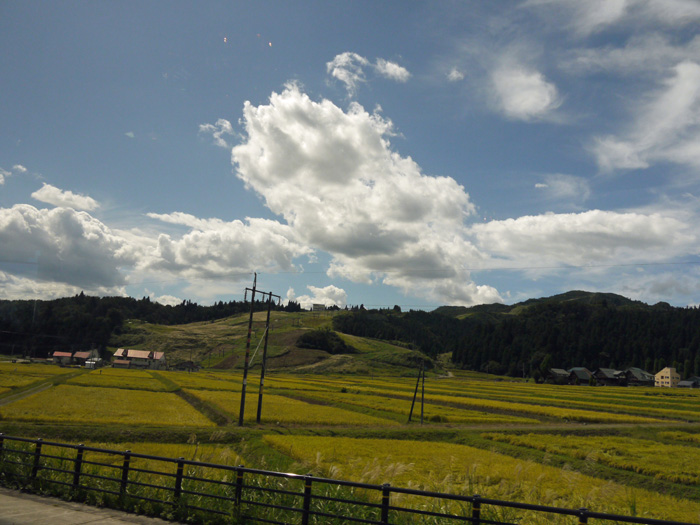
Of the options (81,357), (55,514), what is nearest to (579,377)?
(55,514)

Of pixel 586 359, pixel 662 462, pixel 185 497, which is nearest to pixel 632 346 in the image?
pixel 586 359

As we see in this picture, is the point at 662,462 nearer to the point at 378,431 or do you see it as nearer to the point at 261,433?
the point at 378,431

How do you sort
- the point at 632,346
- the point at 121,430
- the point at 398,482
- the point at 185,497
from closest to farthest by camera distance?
1. the point at 185,497
2. the point at 398,482
3. the point at 121,430
4. the point at 632,346

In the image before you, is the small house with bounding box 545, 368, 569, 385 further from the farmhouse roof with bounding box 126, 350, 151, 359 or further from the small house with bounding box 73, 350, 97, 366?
the small house with bounding box 73, 350, 97, 366

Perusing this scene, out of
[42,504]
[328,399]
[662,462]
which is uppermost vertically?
[42,504]

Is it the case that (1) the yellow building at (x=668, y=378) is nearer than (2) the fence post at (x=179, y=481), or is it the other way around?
(2) the fence post at (x=179, y=481)

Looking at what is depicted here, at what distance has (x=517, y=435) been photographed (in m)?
37.5

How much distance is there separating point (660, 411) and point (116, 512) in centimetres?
7113

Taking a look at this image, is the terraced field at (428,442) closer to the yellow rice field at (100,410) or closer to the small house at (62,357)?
the yellow rice field at (100,410)

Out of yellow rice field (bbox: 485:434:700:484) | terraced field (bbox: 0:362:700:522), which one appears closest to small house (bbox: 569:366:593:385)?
terraced field (bbox: 0:362:700:522)

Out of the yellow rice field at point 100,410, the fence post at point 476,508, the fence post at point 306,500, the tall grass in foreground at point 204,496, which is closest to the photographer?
the fence post at point 476,508

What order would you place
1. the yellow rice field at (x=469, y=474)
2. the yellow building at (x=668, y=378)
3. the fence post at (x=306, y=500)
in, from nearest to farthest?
the fence post at (x=306, y=500), the yellow rice field at (x=469, y=474), the yellow building at (x=668, y=378)

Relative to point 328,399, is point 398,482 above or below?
above

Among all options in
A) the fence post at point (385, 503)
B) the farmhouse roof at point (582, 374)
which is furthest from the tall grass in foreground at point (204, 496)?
the farmhouse roof at point (582, 374)
